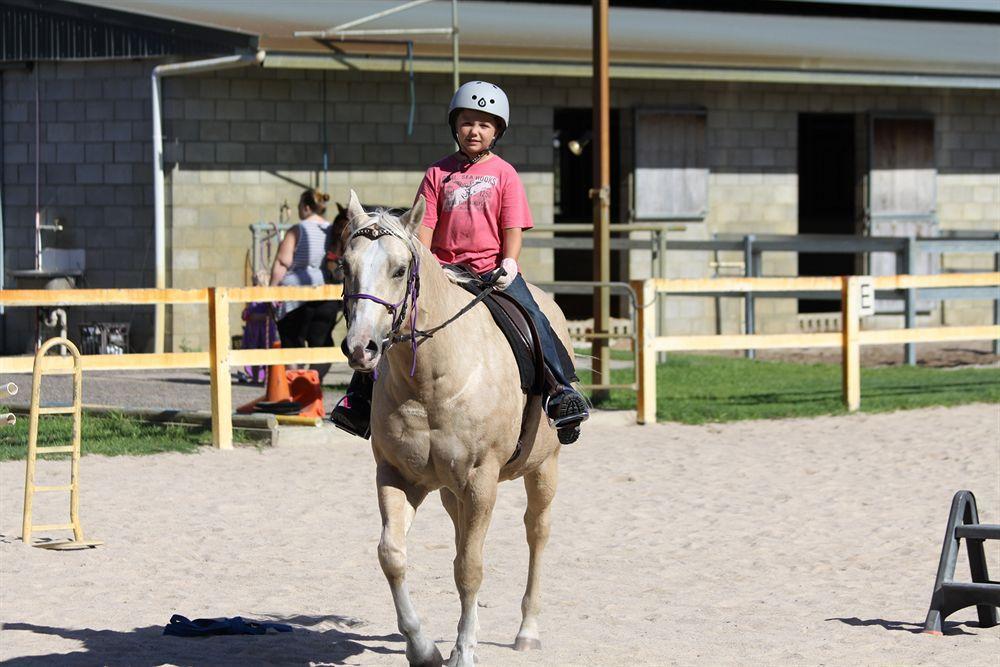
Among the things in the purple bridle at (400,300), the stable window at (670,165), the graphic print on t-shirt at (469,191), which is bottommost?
the purple bridle at (400,300)

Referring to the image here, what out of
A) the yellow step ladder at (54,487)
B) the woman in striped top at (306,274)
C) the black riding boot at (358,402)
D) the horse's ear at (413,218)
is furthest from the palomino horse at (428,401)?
the woman in striped top at (306,274)

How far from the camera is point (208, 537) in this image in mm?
9414

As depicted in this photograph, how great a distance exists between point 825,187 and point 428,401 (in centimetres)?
2773

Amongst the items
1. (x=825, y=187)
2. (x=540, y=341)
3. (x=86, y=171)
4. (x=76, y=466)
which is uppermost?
(x=825, y=187)

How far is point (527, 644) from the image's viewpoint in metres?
6.88

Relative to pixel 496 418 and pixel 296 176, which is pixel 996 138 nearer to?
pixel 296 176

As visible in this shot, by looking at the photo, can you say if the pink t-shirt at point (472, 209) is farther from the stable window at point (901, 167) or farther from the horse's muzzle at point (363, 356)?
the stable window at point (901, 167)

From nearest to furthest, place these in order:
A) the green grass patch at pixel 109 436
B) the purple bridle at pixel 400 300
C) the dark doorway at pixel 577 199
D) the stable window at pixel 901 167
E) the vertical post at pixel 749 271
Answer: the purple bridle at pixel 400 300 < the green grass patch at pixel 109 436 < the vertical post at pixel 749 271 < the dark doorway at pixel 577 199 < the stable window at pixel 901 167

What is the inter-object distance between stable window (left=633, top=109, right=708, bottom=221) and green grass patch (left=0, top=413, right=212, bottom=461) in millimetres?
10795

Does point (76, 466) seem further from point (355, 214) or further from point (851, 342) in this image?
point (851, 342)

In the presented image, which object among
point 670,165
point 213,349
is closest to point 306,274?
point 213,349

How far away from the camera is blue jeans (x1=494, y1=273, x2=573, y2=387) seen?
6777 millimetres

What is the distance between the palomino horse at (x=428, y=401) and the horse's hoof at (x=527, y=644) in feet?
1.82

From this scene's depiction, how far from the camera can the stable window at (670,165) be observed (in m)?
22.2
